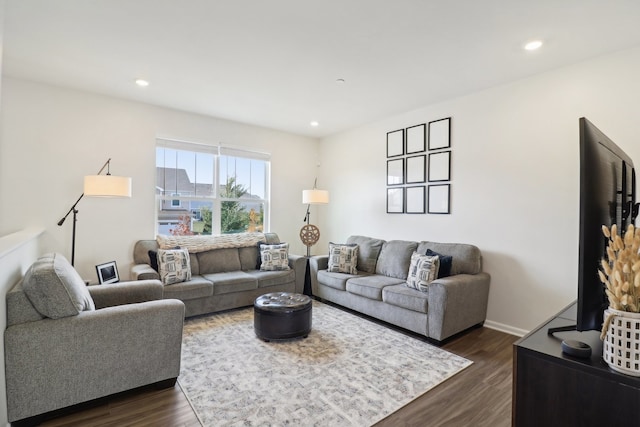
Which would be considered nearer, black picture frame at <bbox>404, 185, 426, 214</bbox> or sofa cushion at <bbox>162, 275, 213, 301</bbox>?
sofa cushion at <bbox>162, 275, 213, 301</bbox>

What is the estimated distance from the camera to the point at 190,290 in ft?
11.7

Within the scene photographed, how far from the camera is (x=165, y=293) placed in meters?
3.44

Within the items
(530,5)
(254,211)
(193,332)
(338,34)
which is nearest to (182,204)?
(254,211)

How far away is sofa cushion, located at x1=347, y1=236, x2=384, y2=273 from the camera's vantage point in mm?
4379

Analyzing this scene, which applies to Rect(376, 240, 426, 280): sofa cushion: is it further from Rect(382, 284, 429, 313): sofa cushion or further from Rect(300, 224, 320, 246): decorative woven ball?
Rect(300, 224, 320, 246): decorative woven ball

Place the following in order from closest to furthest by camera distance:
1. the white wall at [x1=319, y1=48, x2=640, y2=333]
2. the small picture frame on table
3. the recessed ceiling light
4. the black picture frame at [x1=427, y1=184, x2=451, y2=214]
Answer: the recessed ceiling light < the white wall at [x1=319, y1=48, x2=640, y2=333] < the small picture frame on table < the black picture frame at [x1=427, y1=184, x2=451, y2=214]

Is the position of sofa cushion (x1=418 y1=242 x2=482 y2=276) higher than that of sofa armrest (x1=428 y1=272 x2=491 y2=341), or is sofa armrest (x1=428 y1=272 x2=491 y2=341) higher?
sofa cushion (x1=418 y1=242 x2=482 y2=276)

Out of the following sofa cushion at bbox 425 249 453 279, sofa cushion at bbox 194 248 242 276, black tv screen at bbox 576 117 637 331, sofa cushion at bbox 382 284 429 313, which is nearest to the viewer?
black tv screen at bbox 576 117 637 331

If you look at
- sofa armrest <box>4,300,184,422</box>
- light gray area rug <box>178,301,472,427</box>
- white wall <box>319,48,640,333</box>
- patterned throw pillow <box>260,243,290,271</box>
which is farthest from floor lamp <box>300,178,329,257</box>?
sofa armrest <box>4,300,184,422</box>

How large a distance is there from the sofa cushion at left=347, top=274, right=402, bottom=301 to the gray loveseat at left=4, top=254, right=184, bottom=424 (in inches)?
82.2

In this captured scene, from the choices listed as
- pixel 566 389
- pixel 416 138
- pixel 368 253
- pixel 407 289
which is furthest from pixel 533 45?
pixel 368 253

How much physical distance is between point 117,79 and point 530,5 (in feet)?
12.6

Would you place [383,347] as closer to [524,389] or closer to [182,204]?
[524,389]

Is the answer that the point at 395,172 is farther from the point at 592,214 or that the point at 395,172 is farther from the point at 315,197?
the point at 592,214
